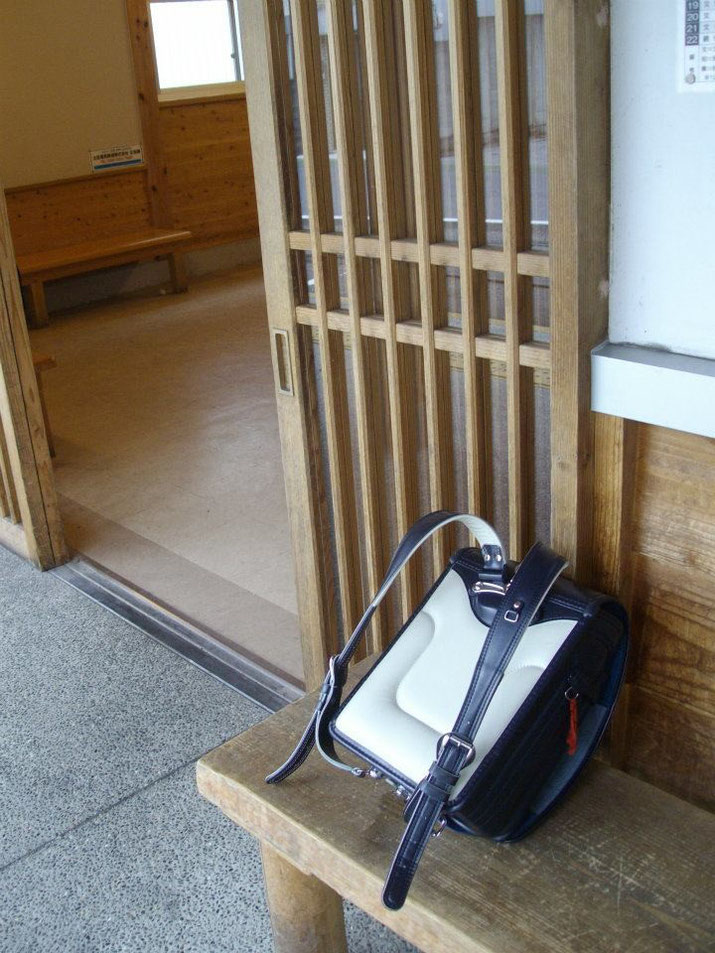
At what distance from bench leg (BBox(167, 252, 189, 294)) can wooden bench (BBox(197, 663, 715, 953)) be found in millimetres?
6037

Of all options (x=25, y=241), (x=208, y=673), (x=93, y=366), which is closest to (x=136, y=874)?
(x=208, y=673)

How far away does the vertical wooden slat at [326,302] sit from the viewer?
174 cm

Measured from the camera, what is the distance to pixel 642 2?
1.29 meters

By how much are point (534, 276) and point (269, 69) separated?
2.10 feet

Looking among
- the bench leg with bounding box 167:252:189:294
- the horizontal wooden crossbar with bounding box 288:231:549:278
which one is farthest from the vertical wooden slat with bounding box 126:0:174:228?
the horizontal wooden crossbar with bounding box 288:231:549:278

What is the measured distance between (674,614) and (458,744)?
467 millimetres

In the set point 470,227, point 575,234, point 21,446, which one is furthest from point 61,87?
point 575,234

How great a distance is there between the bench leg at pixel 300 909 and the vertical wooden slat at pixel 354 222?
60 centimetres

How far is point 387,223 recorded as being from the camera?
1661mm

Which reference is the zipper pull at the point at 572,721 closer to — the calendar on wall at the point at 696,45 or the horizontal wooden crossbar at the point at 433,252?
the horizontal wooden crossbar at the point at 433,252

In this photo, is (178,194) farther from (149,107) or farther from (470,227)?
(470,227)

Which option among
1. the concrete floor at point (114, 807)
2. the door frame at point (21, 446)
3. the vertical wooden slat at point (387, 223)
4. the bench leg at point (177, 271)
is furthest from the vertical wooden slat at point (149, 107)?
the vertical wooden slat at point (387, 223)

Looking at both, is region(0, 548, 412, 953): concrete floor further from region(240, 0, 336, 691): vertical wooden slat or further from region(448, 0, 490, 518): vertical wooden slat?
region(448, 0, 490, 518): vertical wooden slat

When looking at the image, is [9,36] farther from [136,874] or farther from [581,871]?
[581,871]
